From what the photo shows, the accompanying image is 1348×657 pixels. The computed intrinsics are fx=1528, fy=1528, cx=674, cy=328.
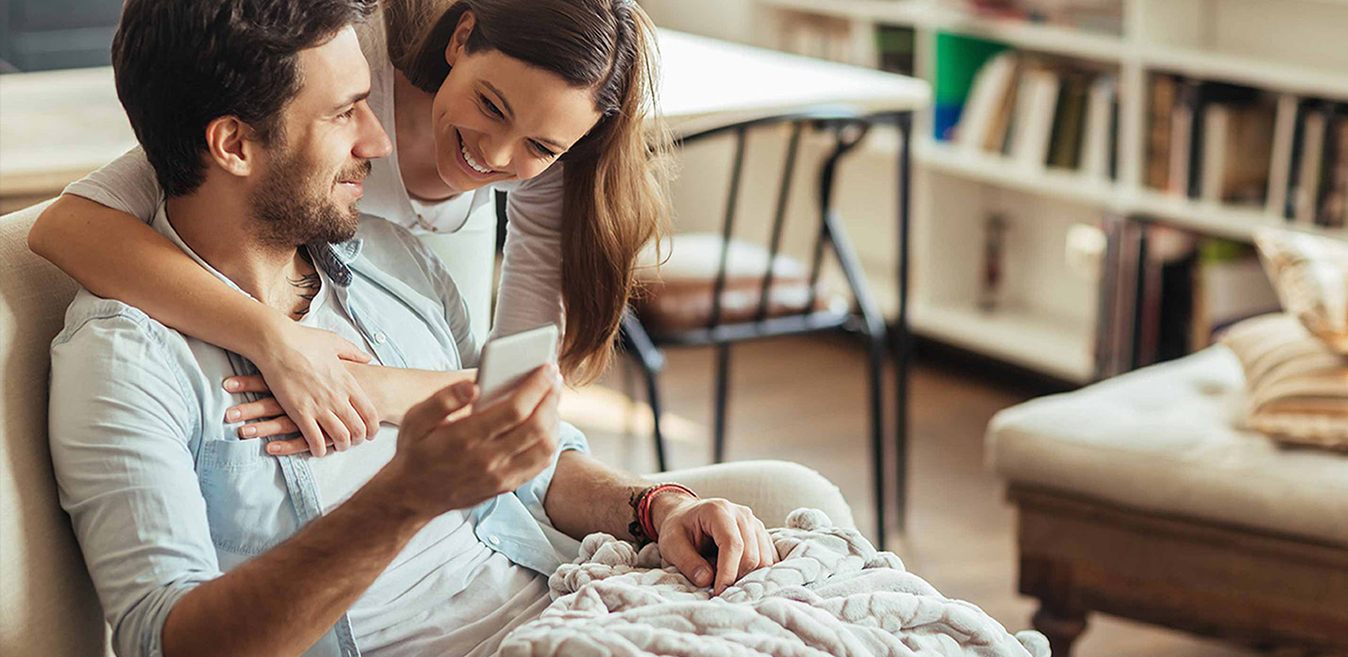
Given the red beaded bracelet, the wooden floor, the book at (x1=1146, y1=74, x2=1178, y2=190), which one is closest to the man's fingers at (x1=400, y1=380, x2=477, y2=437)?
the red beaded bracelet

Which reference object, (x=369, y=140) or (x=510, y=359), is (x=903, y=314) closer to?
(x=369, y=140)

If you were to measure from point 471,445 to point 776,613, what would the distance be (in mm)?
257

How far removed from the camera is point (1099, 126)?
336 centimetres

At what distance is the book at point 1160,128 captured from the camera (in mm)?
3172

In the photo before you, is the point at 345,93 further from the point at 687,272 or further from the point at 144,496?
the point at 687,272

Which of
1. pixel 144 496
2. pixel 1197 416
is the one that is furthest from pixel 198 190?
pixel 1197 416

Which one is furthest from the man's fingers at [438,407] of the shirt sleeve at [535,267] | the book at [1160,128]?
the book at [1160,128]

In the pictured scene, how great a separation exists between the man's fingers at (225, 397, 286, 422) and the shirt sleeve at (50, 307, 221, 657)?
0.04 meters

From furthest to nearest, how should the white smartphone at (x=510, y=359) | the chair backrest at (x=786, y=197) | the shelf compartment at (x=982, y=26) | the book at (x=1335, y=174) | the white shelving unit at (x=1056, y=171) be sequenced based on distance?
the shelf compartment at (x=982, y=26)
the white shelving unit at (x=1056, y=171)
the book at (x=1335, y=174)
the chair backrest at (x=786, y=197)
the white smartphone at (x=510, y=359)

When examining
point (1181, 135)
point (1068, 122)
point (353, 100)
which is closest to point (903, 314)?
point (1181, 135)

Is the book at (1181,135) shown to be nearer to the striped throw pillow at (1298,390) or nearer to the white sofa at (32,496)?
the striped throw pillow at (1298,390)

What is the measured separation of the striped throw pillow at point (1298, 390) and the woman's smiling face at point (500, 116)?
3.63 ft

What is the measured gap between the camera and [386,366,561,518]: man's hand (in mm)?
951

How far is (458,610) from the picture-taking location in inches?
50.4
